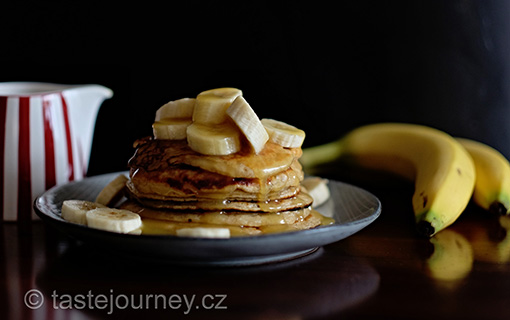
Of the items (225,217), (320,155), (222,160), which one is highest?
(222,160)

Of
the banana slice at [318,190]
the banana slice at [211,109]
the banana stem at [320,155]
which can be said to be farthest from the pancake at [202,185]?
the banana stem at [320,155]

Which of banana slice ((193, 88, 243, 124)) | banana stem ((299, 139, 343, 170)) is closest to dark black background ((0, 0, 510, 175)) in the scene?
banana stem ((299, 139, 343, 170))

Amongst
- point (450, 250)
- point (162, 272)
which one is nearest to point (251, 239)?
point (162, 272)

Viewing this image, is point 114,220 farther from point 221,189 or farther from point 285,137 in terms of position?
point 285,137

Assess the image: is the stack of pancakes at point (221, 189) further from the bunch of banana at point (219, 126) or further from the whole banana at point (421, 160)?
the whole banana at point (421, 160)

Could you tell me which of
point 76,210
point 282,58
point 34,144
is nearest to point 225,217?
point 76,210

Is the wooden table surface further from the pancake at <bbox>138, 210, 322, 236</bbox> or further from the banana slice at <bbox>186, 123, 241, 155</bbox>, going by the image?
the banana slice at <bbox>186, 123, 241, 155</bbox>
